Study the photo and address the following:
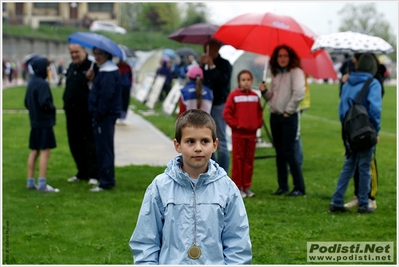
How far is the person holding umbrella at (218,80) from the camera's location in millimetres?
10438

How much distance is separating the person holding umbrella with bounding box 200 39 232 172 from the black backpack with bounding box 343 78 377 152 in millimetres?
2070

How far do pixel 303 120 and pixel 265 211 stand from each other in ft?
47.1

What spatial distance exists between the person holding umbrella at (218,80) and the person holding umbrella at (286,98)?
570 millimetres

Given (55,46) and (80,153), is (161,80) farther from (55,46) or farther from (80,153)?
(55,46)

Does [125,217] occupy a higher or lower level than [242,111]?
lower

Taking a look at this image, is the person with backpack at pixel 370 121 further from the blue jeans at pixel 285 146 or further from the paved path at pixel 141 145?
the paved path at pixel 141 145

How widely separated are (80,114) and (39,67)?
99 centimetres

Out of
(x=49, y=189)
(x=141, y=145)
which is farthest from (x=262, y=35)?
(x=141, y=145)

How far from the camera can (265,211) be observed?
366 inches

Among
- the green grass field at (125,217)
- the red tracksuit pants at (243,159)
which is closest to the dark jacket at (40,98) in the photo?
the green grass field at (125,217)

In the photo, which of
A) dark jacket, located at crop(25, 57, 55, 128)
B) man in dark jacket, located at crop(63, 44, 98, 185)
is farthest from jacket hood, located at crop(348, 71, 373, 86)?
dark jacket, located at crop(25, 57, 55, 128)

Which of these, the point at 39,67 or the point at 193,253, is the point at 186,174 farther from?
the point at 39,67

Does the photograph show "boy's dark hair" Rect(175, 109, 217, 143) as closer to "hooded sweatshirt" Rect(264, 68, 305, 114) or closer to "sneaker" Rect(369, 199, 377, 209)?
"sneaker" Rect(369, 199, 377, 209)

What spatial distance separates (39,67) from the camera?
1056 cm
